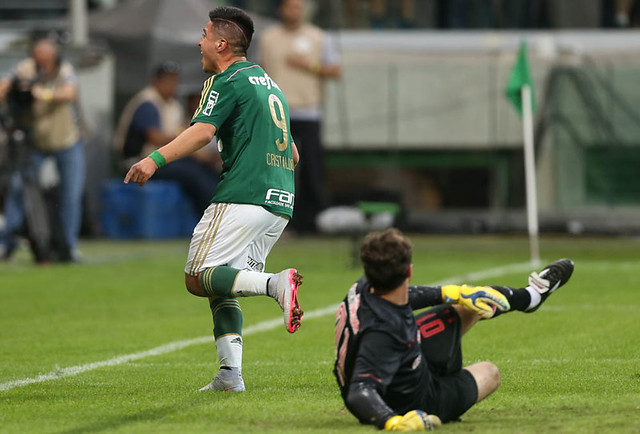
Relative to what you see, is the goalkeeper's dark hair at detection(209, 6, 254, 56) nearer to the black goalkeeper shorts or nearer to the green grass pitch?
the green grass pitch

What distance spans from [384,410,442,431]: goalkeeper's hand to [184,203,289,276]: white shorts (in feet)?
5.32

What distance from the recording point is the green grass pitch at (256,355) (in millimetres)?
6000

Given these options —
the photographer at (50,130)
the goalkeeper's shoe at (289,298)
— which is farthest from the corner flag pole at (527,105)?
the goalkeeper's shoe at (289,298)

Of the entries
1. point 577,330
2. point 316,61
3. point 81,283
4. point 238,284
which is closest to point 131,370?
point 238,284

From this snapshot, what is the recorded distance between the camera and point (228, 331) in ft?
22.7


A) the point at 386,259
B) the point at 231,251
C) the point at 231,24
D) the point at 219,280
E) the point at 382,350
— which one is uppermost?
the point at 231,24

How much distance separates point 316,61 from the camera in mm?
17031

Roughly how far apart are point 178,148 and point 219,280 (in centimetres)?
67

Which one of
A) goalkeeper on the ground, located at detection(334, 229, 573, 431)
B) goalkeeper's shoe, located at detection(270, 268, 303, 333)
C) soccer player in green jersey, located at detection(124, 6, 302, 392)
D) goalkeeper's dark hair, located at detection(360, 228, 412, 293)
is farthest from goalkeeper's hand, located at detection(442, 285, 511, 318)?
soccer player in green jersey, located at detection(124, 6, 302, 392)

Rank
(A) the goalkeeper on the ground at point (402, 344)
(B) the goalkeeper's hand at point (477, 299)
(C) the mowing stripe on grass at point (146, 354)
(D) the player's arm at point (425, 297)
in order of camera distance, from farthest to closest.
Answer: (C) the mowing stripe on grass at point (146, 354) < (D) the player's arm at point (425, 297) < (B) the goalkeeper's hand at point (477, 299) < (A) the goalkeeper on the ground at point (402, 344)

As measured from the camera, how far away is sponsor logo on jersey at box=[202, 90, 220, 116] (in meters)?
6.79

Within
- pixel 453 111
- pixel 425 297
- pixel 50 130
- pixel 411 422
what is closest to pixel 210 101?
pixel 425 297

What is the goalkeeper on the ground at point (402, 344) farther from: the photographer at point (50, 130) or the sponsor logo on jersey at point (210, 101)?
the photographer at point (50, 130)

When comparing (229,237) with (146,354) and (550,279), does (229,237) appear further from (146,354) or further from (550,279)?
(146,354)
